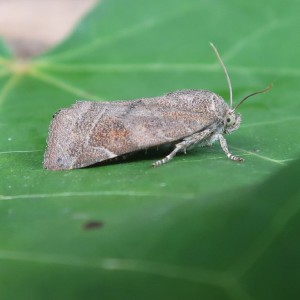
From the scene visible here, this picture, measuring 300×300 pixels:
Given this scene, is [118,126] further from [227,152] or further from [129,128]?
[227,152]

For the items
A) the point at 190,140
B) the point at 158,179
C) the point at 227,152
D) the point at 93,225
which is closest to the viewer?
the point at 93,225

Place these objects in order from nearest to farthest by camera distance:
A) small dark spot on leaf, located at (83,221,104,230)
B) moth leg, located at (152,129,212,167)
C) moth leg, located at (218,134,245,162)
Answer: small dark spot on leaf, located at (83,221,104,230), moth leg, located at (218,134,245,162), moth leg, located at (152,129,212,167)

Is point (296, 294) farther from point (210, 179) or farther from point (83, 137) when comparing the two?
point (83, 137)

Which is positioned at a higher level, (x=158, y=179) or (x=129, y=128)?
(x=129, y=128)

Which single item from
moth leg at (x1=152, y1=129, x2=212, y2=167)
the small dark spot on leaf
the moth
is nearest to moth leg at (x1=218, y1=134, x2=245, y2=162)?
the moth

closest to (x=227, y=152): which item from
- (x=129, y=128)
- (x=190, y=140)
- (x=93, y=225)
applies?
(x=190, y=140)

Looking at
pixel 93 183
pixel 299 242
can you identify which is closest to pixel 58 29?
pixel 93 183

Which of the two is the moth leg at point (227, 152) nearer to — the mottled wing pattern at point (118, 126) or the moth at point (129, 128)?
the moth at point (129, 128)

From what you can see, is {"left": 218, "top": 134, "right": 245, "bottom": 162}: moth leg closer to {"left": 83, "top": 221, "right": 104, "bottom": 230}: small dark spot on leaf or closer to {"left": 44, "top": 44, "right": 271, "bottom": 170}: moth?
{"left": 44, "top": 44, "right": 271, "bottom": 170}: moth

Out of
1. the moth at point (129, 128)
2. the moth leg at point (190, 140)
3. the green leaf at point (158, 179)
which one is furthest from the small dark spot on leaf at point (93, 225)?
the moth leg at point (190, 140)
